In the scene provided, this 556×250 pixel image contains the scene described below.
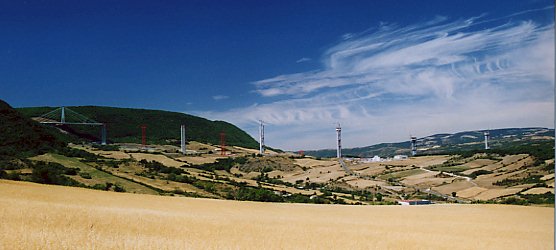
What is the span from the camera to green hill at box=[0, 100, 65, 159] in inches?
587

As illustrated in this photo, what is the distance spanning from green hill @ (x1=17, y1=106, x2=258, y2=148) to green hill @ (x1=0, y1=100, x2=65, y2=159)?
4.17 m

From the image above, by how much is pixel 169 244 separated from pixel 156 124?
3253cm

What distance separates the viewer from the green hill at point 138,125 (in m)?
26.5

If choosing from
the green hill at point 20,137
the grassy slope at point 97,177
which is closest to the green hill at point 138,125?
the green hill at point 20,137

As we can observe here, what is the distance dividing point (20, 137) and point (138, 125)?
1765 cm

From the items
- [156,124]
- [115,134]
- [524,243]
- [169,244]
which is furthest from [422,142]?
[169,244]

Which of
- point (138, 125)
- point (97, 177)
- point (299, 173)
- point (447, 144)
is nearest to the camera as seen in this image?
point (97, 177)

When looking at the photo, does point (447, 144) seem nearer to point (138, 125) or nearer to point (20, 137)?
point (138, 125)

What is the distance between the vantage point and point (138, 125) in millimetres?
33188

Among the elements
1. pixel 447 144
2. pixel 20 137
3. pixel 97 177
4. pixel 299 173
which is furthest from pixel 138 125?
pixel 447 144

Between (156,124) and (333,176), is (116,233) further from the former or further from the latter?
(333,176)

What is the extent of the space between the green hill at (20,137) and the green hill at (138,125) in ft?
13.7

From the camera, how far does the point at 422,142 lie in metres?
77.2

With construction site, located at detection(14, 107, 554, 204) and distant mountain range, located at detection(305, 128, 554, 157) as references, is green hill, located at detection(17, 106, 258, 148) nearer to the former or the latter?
construction site, located at detection(14, 107, 554, 204)
